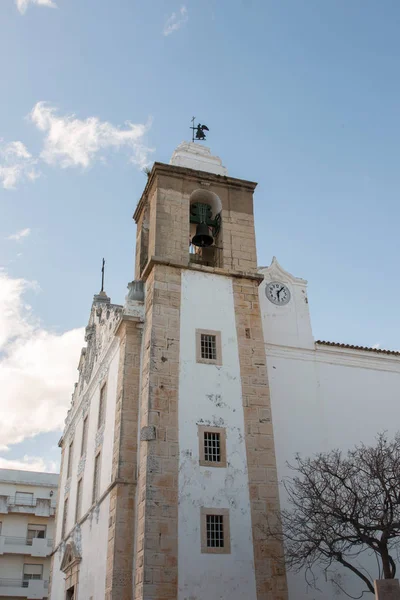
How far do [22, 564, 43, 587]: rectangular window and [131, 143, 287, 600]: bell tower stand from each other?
2424 centimetres

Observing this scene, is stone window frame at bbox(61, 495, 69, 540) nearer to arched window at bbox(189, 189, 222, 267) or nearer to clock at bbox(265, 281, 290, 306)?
arched window at bbox(189, 189, 222, 267)

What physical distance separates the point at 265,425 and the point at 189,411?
2.10 metres

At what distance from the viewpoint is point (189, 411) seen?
1609cm

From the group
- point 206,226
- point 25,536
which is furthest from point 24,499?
point 206,226

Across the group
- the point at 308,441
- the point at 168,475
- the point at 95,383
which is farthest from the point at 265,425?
the point at 95,383

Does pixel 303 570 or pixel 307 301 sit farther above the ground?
pixel 307 301

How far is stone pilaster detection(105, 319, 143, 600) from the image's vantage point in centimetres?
1487

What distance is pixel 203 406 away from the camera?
53.5 ft

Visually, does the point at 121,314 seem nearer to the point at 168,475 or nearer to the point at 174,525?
the point at 168,475

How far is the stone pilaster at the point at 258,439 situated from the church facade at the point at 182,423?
1.2 inches

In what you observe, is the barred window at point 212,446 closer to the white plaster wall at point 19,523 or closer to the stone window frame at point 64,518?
the stone window frame at point 64,518

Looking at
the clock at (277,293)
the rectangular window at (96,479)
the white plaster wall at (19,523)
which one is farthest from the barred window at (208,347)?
the white plaster wall at (19,523)

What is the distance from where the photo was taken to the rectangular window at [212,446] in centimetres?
1560

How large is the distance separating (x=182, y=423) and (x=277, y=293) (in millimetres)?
6413
